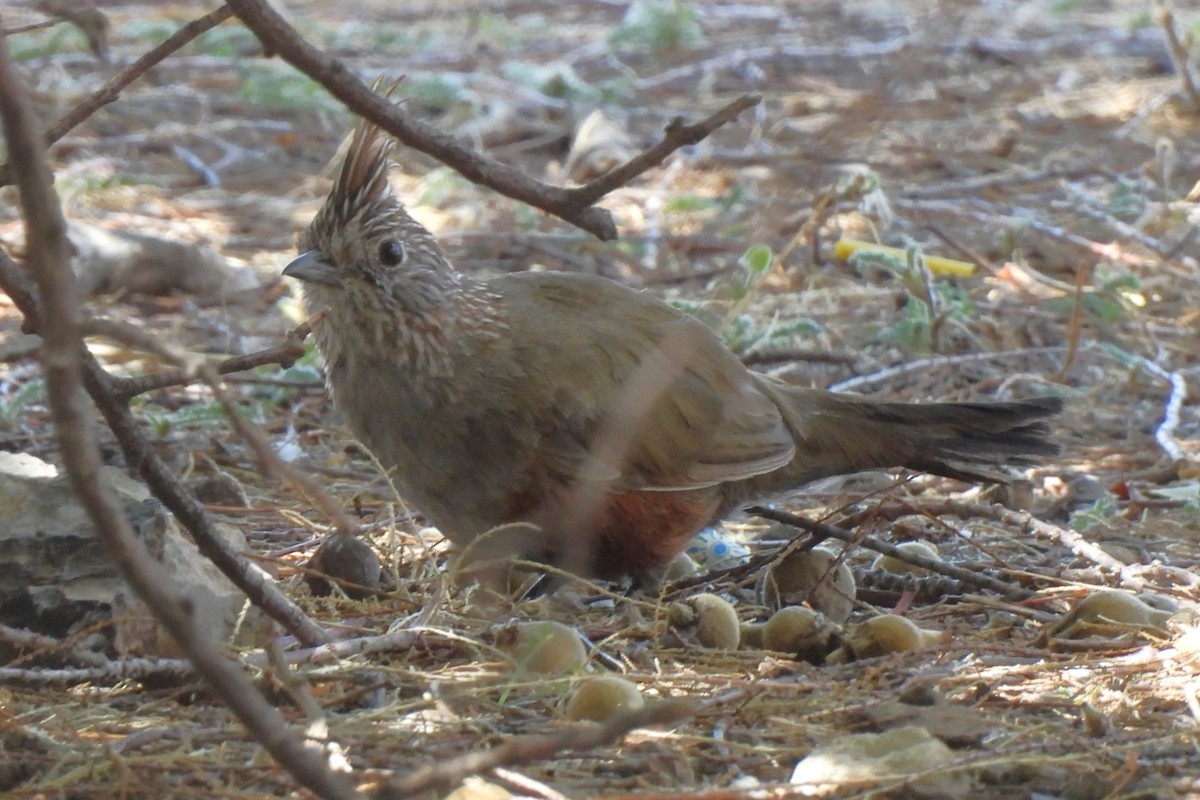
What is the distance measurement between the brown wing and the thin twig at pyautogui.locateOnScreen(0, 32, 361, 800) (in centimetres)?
201

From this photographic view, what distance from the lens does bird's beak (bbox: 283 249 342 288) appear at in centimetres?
404

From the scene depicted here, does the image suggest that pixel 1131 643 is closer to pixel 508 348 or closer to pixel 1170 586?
pixel 1170 586

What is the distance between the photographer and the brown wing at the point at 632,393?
396 cm

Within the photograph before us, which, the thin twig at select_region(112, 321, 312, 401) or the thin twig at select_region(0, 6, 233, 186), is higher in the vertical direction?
the thin twig at select_region(0, 6, 233, 186)

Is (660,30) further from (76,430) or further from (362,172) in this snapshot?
(76,430)

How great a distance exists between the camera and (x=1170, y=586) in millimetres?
3854

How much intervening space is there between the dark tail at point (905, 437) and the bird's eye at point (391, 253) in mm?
1158

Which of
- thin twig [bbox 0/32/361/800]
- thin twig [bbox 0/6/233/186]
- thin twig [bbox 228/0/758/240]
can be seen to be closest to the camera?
thin twig [bbox 0/32/361/800]

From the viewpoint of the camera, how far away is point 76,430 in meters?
1.64

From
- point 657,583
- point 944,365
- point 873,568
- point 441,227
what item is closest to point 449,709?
point 657,583

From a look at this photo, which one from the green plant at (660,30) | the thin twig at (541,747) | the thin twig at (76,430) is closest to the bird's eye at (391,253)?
the thin twig at (76,430)

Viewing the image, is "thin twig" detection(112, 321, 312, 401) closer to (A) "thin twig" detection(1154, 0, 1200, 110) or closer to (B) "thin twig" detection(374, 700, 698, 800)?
(B) "thin twig" detection(374, 700, 698, 800)

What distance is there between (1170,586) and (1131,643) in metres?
0.56

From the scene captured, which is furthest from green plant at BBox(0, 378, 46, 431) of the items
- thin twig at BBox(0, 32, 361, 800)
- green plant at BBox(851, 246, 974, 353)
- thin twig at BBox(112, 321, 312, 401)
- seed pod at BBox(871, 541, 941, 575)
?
thin twig at BBox(0, 32, 361, 800)
